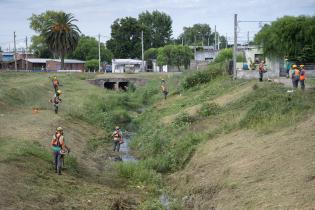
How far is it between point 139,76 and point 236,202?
65.9 metres

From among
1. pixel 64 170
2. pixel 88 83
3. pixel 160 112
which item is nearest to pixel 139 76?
pixel 88 83

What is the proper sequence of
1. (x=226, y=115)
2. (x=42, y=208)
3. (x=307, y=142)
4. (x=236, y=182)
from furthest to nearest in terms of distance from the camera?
(x=226, y=115) → (x=307, y=142) → (x=236, y=182) → (x=42, y=208)

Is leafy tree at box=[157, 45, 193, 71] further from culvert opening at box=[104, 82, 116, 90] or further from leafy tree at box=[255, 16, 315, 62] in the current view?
leafy tree at box=[255, 16, 315, 62]

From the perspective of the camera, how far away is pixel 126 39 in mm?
124500

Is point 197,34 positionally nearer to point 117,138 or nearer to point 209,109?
point 209,109

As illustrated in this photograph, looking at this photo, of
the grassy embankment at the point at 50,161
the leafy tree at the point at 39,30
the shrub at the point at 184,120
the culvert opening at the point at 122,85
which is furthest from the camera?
the leafy tree at the point at 39,30

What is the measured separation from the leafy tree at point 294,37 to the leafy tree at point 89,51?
250ft

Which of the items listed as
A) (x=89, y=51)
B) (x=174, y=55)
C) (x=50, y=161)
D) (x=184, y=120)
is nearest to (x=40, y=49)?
(x=89, y=51)

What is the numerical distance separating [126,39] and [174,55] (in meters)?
27.0

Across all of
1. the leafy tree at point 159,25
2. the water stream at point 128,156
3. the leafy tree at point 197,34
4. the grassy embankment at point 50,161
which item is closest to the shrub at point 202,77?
the grassy embankment at point 50,161

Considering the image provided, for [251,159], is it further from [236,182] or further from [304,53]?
[304,53]

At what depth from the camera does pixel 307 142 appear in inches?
755

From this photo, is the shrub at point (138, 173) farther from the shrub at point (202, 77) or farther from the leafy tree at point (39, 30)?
the leafy tree at point (39, 30)

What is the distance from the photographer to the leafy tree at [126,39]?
121812 millimetres
